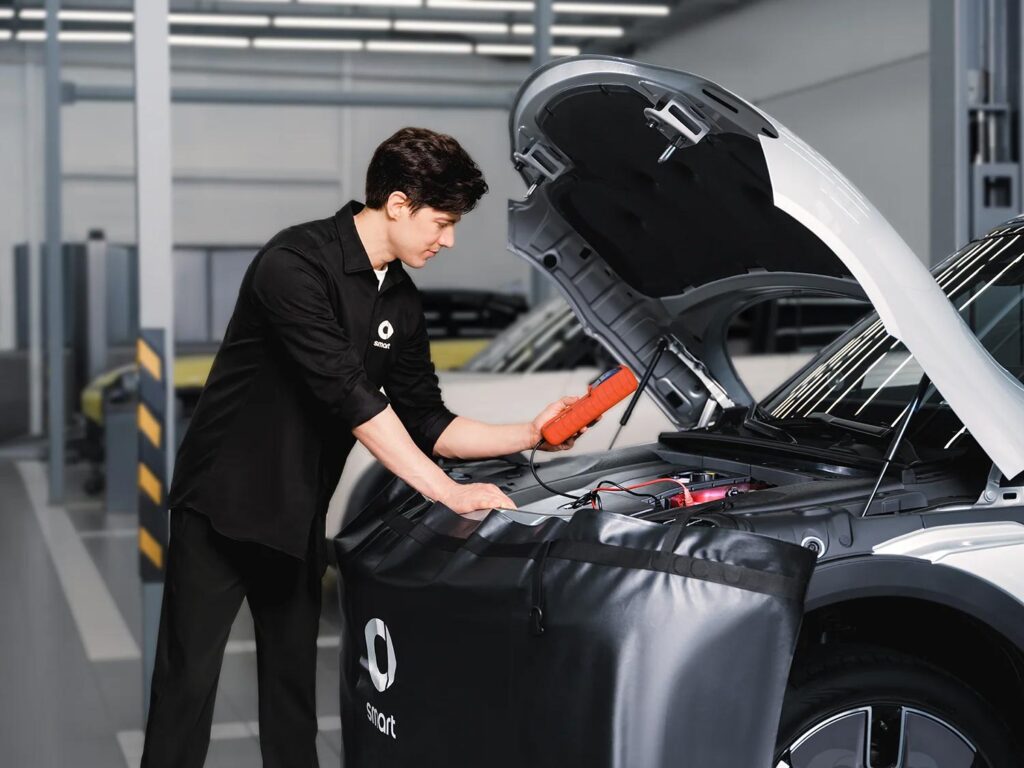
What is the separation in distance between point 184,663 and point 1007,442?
1893 mm

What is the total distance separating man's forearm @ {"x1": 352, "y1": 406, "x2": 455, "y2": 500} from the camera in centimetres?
280

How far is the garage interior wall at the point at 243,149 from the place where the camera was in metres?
18.1

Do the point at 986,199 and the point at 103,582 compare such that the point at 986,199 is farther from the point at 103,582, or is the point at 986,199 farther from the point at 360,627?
the point at 103,582

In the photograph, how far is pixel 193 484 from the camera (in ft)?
10.0

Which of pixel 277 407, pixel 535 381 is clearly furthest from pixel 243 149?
pixel 277 407

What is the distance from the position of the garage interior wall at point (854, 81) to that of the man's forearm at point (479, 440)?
32.2ft

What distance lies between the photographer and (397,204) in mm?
2883

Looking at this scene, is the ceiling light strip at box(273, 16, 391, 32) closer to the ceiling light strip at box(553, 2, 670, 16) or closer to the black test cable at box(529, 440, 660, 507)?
the ceiling light strip at box(553, 2, 670, 16)

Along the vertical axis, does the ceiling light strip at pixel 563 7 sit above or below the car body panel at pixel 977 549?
above

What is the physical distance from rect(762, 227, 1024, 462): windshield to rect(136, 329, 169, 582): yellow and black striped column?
2.11m

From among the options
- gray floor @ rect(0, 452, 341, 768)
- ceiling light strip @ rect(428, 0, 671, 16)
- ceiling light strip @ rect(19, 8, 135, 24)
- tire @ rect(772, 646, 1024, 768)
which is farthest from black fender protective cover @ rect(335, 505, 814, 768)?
ceiling light strip @ rect(19, 8, 135, 24)

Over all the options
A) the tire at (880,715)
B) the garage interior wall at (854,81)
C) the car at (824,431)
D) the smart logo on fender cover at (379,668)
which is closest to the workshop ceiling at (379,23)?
the garage interior wall at (854,81)

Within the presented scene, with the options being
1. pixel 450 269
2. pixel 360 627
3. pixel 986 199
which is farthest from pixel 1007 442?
pixel 450 269

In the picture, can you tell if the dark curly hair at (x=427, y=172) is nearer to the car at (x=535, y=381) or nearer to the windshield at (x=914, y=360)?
the windshield at (x=914, y=360)
